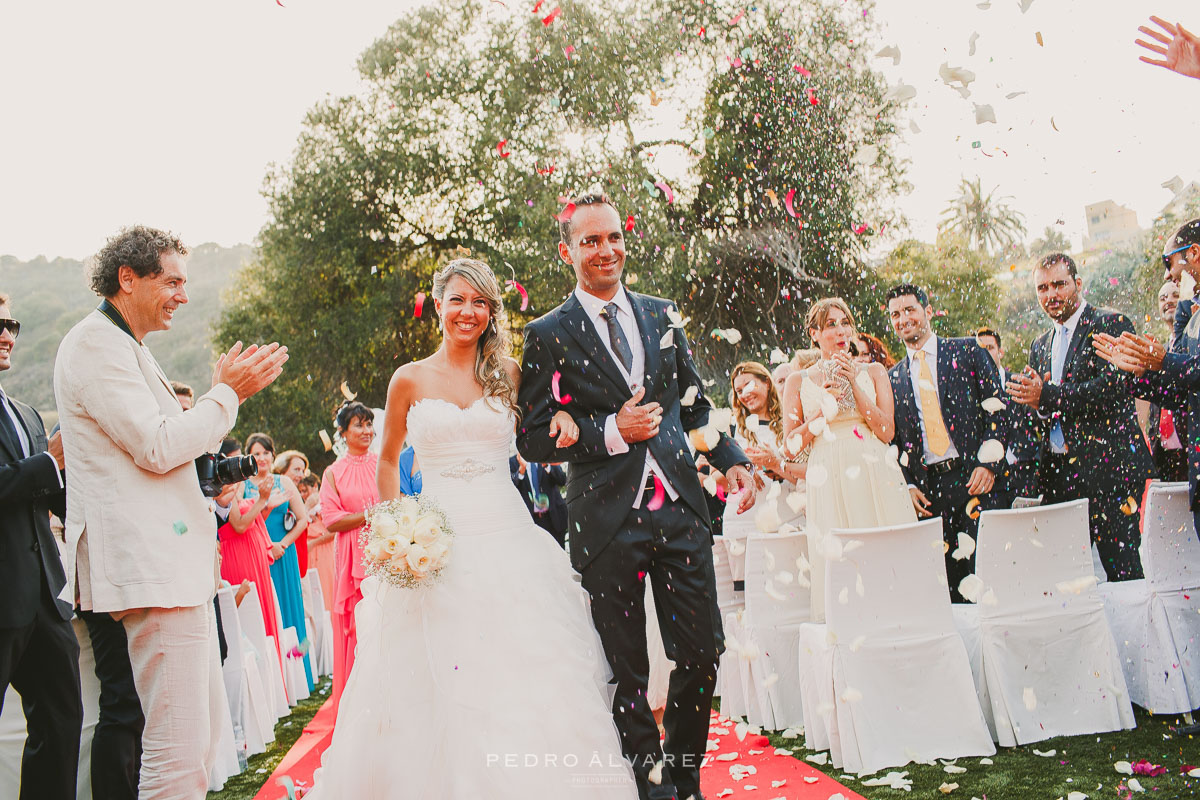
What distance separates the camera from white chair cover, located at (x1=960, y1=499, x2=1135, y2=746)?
150 inches

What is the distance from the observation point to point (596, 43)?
13.4m

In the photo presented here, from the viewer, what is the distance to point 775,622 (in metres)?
4.59

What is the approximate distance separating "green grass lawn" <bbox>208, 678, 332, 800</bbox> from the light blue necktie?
172 inches

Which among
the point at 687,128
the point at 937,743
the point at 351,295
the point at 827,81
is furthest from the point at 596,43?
the point at 937,743

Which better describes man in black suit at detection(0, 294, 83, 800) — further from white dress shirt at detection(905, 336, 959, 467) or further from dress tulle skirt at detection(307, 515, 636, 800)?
white dress shirt at detection(905, 336, 959, 467)

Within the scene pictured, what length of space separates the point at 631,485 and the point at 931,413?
280 centimetres

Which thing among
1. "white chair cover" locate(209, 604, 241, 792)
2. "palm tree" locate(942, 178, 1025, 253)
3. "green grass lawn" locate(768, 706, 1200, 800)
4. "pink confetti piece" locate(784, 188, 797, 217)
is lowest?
"green grass lawn" locate(768, 706, 1200, 800)

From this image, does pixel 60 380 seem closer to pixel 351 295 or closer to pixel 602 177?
pixel 602 177

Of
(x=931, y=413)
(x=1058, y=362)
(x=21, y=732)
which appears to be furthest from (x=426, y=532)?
(x=1058, y=362)

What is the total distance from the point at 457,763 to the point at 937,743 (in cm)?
211

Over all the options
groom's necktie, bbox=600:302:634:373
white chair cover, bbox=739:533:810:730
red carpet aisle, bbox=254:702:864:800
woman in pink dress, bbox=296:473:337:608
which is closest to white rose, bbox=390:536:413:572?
groom's necktie, bbox=600:302:634:373

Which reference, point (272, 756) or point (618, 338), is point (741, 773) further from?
point (272, 756)

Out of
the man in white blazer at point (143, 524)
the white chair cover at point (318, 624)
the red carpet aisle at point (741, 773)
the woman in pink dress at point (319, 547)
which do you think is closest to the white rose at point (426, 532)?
the man in white blazer at point (143, 524)

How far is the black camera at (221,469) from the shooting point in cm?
267
